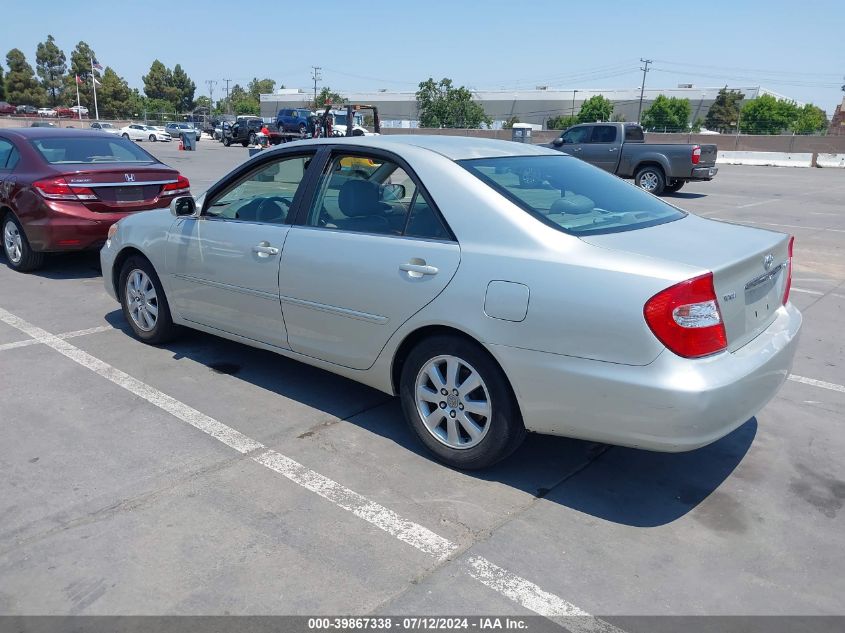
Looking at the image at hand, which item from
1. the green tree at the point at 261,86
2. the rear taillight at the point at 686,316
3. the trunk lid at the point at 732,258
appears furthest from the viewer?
the green tree at the point at 261,86

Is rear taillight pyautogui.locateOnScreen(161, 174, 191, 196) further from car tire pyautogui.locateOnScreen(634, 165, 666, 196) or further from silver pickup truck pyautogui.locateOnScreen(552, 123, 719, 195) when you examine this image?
car tire pyautogui.locateOnScreen(634, 165, 666, 196)

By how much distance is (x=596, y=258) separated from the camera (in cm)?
321

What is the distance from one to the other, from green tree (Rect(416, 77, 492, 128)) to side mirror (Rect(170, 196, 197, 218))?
86.3 m

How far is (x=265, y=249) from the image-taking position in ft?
14.5

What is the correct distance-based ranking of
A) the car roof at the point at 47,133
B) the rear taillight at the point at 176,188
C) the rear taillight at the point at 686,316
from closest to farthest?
the rear taillight at the point at 686,316, the rear taillight at the point at 176,188, the car roof at the point at 47,133

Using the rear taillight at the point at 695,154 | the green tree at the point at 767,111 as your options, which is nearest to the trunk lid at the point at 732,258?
the rear taillight at the point at 695,154

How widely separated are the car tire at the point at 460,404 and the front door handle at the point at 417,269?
330mm

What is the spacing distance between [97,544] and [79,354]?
2.82 m

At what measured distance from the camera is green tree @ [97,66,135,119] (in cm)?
9231

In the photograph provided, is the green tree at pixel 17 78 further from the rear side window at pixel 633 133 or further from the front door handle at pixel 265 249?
the front door handle at pixel 265 249

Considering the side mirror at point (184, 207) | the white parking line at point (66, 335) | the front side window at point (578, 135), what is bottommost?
the white parking line at point (66, 335)

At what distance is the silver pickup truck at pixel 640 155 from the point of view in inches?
683

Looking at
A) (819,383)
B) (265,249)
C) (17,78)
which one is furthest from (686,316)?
(17,78)

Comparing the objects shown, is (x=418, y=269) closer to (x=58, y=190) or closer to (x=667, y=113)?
(x=58, y=190)
